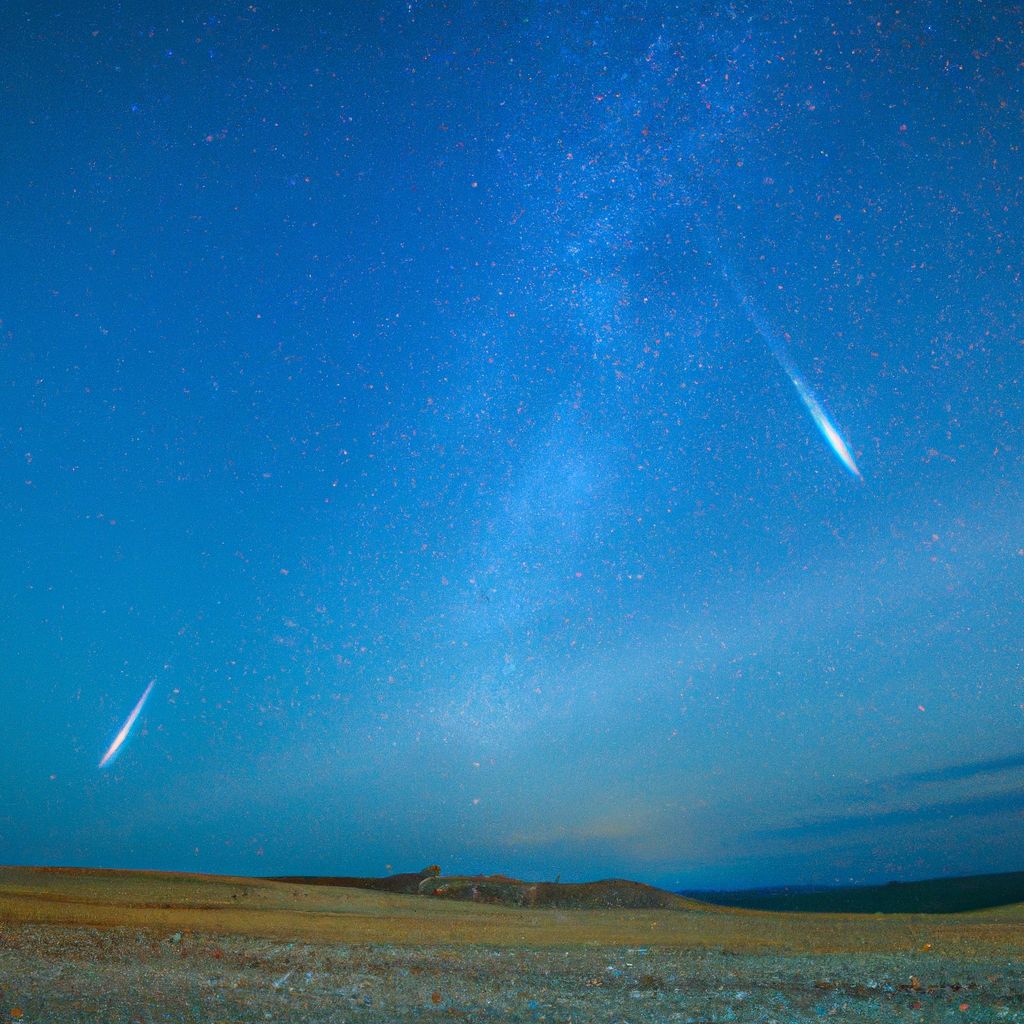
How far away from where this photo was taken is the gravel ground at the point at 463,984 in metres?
6.85

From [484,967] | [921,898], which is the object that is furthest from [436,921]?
[921,898]

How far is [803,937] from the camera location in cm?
1230

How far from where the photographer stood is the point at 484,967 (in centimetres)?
923

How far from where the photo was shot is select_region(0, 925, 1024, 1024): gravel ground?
6848 millimetres

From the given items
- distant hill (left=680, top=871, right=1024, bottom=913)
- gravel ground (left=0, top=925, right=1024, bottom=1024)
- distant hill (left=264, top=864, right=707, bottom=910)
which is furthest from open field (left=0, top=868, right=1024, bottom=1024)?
distant hill (left=680, top=871, right=1024, bottom=913)

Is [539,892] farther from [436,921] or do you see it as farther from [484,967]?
[484,967]

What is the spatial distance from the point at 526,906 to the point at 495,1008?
1406 cm

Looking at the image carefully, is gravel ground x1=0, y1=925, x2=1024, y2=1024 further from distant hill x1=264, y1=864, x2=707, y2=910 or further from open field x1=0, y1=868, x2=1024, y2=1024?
distant hill x1=264, y1=864, x2=707, y2=910

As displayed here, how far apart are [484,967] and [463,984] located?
110cm

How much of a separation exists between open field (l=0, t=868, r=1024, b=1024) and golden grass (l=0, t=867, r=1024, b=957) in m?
0.07

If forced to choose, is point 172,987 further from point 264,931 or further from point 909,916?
point 909,916

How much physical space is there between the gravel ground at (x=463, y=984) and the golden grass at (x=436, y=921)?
1.00 meters

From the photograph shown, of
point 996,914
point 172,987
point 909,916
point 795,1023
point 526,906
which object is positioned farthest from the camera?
point 526,906

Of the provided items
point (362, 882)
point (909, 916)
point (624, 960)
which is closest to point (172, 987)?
point (624, 960)
